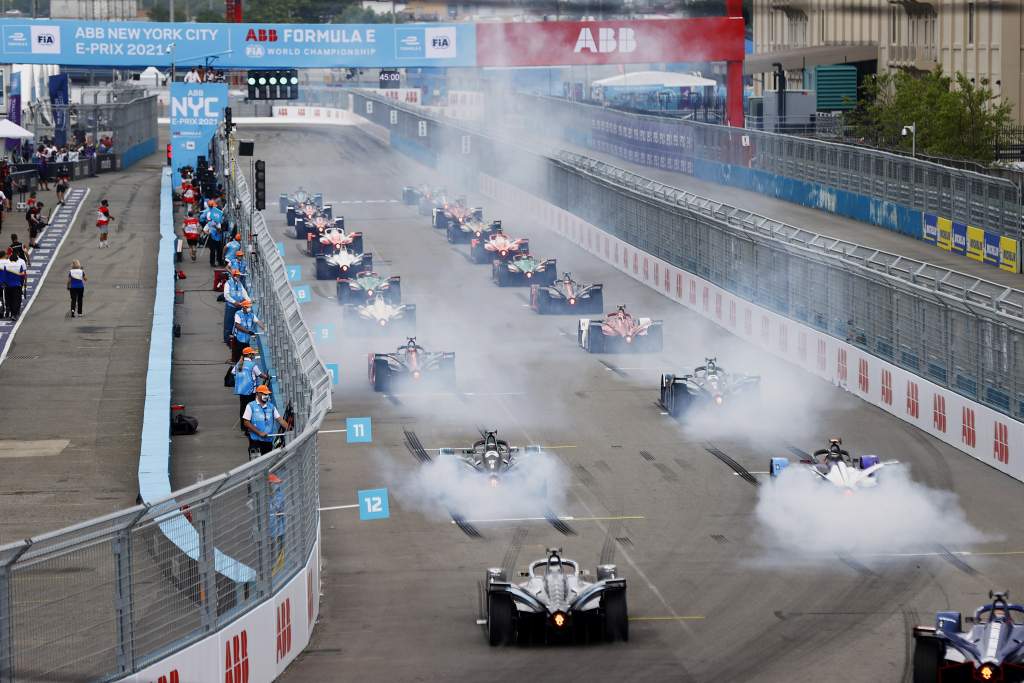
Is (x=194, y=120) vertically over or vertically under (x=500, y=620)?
over

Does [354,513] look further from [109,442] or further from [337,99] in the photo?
[337,99]

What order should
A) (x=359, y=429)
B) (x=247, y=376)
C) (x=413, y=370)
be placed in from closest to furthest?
(x=359, y=429)
(x=247, y=376)
(x=413, y=370)

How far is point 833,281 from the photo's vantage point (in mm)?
31766

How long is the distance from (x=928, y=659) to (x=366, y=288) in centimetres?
2663

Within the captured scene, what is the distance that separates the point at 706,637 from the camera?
1706 cm

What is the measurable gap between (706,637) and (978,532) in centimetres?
564

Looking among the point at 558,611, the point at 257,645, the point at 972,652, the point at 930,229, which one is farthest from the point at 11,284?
the point at 972,652

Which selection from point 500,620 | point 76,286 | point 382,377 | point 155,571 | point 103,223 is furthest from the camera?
point 103,223

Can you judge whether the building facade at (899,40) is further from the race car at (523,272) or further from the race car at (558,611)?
the race car at (558,611)

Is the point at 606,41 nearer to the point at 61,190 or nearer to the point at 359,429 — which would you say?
the point at 61,190

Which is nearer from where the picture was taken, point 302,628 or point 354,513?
point 302,628

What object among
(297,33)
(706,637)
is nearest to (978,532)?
(706,637)

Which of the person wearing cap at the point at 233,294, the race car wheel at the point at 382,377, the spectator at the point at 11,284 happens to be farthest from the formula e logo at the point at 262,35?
the race car wheel at the point at 382,377

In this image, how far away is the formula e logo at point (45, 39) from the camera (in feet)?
214
